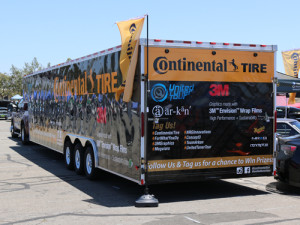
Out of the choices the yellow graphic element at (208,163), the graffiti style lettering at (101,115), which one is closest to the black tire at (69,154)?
the graffiti style lettering at (101,115)

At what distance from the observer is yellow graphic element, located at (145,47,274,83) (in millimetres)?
7504

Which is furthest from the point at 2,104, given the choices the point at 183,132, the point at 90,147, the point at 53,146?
the point at 183,132

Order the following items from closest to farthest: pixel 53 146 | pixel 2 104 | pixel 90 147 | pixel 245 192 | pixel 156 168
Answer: pixel 156 168 < pixel 245 192 < pixel 90 147 < pixel 53 146 < pixel 2 104

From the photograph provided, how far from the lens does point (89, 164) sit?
398 inches

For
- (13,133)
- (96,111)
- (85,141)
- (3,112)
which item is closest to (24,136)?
(13,133)

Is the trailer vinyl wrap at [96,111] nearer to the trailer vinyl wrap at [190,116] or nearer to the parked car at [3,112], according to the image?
the trailer vinyl wrap at [190,116]

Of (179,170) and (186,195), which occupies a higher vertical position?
(179,170)

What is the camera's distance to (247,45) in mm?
8164

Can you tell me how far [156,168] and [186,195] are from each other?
51.0 inches

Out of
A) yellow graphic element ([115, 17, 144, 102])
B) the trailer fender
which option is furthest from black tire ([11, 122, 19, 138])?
yellow graphic element ([115, 17, 144, 102])

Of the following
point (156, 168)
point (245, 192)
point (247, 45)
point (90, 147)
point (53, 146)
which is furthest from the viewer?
point (53, 146)

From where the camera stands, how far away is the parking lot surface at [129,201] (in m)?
6.50

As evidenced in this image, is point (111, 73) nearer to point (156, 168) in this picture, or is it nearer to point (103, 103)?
point (103, 103)

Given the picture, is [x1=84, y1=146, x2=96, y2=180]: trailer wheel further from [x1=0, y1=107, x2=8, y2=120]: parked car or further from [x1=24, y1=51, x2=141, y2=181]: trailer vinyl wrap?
[x1=0, y1=107, x2=8, y2=120]: parked car
